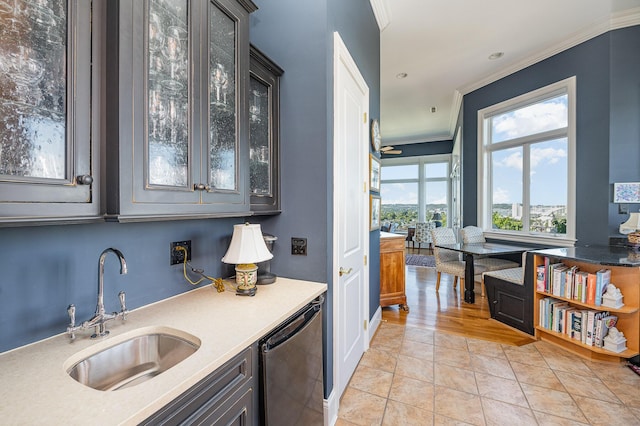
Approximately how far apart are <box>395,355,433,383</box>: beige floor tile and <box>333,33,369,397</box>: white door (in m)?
0.34

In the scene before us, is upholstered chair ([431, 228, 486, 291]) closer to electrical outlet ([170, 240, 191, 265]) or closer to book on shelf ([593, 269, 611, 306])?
book on shelf ([593, 269, 611, 306])

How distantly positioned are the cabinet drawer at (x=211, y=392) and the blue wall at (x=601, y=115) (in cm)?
422

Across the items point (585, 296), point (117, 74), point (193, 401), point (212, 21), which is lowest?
point (585, 296)

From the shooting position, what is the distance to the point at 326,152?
5.61ft

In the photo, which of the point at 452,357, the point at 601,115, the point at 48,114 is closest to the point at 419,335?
the point at 452,357

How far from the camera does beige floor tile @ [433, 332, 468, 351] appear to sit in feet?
8.93

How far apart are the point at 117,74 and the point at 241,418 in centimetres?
121

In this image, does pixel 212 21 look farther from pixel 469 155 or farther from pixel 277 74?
pixel 469 155

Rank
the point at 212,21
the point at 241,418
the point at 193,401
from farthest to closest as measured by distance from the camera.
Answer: the point at 212,21
the point at 241,418
the point at 193,401

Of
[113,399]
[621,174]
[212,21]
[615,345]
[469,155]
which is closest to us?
[113,399]

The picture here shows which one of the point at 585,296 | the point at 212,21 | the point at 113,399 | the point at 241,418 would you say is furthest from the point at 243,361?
the point at 585,296

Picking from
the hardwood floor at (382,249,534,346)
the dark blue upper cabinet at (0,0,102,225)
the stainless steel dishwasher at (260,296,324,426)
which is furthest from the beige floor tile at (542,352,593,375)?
the dark blue upper cabinet at (0,0,102,225)

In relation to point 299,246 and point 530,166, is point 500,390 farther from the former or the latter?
point 530,166

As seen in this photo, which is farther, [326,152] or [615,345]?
[615,345]
